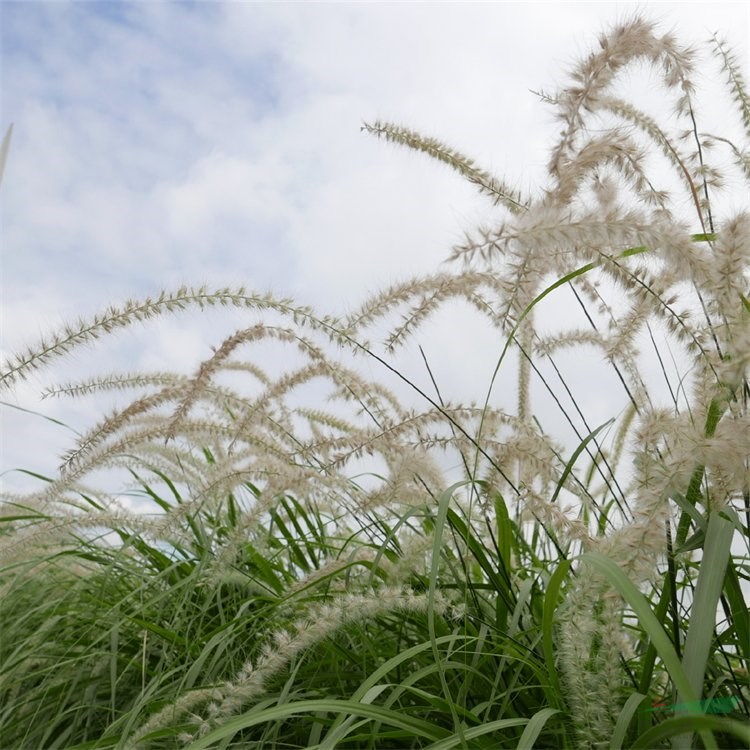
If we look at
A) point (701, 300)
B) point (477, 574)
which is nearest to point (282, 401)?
point (477, 574)

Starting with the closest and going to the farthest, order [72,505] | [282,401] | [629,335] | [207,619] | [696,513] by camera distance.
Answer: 1. [696,513]
2. [629,335]
3. [207,619]
4. [72,505]
5. [282,401]

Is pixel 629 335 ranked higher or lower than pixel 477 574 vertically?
higher

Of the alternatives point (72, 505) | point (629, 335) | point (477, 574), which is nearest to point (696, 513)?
point (629, 335)

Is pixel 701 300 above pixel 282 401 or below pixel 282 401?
below

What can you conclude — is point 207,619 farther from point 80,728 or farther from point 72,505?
point 72,505

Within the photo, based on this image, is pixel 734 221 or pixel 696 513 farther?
pixel 696 513

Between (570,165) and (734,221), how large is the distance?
0.27 meters

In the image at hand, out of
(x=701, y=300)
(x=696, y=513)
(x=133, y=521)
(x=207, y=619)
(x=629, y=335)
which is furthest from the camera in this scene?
(x=207, y=619)

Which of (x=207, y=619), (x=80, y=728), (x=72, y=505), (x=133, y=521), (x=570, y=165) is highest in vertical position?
(x=570, y=165)

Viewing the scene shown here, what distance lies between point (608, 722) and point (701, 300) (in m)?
0.69

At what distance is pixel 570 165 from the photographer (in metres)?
1.28

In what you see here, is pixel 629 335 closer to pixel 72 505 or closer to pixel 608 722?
pixel 608 722

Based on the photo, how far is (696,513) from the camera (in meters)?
1.20

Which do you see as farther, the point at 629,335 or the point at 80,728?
the point at 80,728
